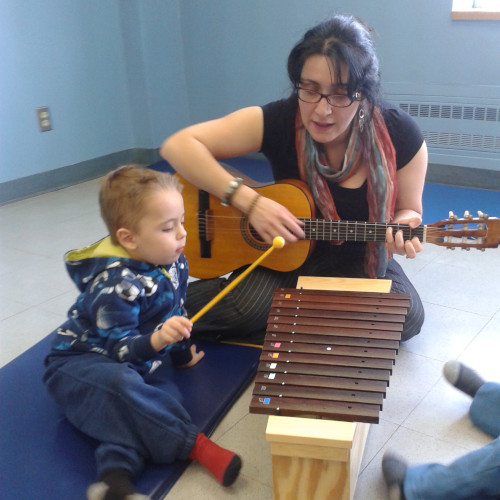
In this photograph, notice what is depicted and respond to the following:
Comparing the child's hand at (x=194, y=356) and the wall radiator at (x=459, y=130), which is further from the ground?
the wall radiator at (x=459, y=130)

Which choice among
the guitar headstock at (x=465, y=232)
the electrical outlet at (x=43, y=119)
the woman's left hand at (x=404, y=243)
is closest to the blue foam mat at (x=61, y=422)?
the woman's left hand at (x=404, y=243)

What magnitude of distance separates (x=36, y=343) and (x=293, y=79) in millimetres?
1133

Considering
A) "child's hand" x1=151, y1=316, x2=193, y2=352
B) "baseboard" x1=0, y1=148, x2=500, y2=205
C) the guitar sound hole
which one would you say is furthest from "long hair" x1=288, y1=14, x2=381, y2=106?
"baseboard" x1=0, y1=148, x2=500, y2=205

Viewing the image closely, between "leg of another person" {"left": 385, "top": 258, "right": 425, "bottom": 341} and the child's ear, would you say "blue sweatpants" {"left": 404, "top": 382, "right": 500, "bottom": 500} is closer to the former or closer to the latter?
"leg of another person" {"left": 385, "top": 258, "right": 425, "bottom": 341}

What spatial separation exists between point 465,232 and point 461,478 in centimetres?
71

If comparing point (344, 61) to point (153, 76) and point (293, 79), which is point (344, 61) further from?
point (153, 76)

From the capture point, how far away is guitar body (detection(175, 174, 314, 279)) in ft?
5.80

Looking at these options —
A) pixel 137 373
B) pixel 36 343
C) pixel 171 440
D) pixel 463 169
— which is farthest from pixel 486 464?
pixel 463 169

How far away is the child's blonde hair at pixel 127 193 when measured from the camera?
4.53 ft

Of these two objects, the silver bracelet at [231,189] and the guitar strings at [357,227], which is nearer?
the guitar strings at [357,227]

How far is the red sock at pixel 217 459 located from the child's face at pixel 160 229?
434mm

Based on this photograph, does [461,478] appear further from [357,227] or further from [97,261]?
[97,261]

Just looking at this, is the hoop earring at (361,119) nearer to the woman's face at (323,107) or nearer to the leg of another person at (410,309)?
the woman's face at (323,107)

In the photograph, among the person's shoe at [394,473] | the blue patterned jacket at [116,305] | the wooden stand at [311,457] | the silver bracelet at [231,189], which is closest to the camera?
the wooden stand at [311,457]
